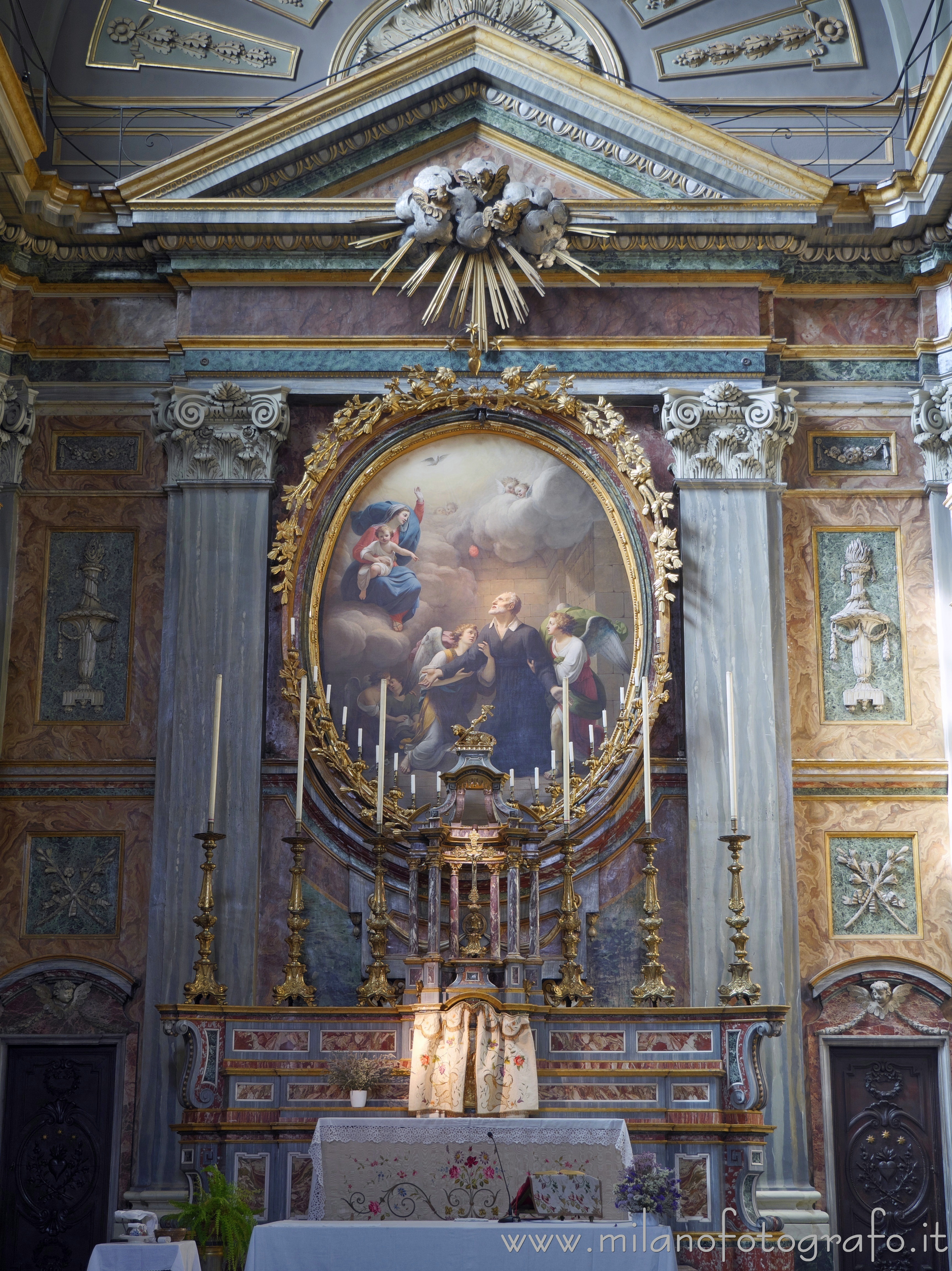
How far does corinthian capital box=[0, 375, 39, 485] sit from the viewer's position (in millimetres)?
11203

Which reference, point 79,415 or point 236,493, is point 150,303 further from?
point 236,493

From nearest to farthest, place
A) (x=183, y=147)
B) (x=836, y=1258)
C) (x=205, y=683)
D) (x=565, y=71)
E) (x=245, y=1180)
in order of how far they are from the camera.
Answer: (x=245, y=1180)
(x=836, y=1258)
(x=205, y=683)
(x=565, y=71)
(x=183, y=147)

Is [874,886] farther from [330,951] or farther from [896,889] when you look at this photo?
[330,951]

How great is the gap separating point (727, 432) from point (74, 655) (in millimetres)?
4615

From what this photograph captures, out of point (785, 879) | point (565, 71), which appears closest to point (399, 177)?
point (565, 71)

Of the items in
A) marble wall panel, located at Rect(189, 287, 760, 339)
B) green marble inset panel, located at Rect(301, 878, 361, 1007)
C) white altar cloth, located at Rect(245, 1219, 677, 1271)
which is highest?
marble wall panel, located at Rect(189, 287, 760, 339)

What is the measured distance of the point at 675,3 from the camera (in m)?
12.5

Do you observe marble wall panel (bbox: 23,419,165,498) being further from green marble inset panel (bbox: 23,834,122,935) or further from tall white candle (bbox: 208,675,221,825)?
green marble inset panel (bbox: 23,834,122,935)

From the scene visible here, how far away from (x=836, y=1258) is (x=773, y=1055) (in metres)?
1.25

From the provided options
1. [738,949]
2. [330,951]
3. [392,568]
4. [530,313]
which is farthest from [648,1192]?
[530,313]

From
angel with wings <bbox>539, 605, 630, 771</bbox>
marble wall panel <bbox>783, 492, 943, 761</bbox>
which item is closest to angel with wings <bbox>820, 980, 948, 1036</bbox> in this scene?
marble wall panel <bbox>783, 492, 943, 761</bbox>

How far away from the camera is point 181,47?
12398 mm

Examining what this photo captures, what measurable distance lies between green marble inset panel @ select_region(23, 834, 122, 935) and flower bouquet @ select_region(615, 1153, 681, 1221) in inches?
175

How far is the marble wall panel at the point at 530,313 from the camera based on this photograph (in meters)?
11.3
